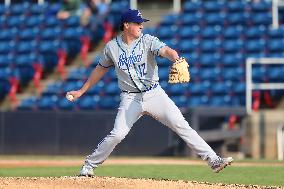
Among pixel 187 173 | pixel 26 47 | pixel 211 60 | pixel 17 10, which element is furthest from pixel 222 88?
pixel 17 10

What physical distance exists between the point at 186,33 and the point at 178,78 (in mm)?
11217

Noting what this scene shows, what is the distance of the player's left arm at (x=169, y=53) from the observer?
8.54 meters

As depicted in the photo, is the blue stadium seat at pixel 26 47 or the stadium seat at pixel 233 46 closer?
the stadium seat at pixel 233 46

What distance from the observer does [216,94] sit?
17.9 m

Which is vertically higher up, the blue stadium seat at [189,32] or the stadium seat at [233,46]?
the blue stadium seat at [189,32]

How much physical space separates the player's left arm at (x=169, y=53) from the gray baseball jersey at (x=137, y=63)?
18cm

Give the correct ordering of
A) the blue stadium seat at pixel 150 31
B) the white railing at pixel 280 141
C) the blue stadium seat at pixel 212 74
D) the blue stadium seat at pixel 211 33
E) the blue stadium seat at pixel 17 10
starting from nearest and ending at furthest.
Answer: the white railing at pixel 280 141
the blue stadium seat at pixel 212 74
the blue stadium seat at pixel 211 33
the blue stadium seat at pixel 150 31
the blue stadium seat at pixel 17 10

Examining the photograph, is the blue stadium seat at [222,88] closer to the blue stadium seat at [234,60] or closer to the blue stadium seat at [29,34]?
the blue stadium seat at [234,60]

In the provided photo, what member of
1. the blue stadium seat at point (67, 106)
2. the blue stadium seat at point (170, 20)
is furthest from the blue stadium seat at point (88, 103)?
the blue stadium seat at point (170, 20)

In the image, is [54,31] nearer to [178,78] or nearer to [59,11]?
[59,11]

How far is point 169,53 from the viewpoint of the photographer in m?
8.65

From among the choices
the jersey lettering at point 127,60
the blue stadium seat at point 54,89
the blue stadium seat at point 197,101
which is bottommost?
the blue stadium seat at point 197,101

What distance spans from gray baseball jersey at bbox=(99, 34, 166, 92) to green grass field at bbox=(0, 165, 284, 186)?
1.67m

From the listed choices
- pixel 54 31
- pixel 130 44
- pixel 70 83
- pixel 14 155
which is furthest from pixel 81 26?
pixel 130 44
